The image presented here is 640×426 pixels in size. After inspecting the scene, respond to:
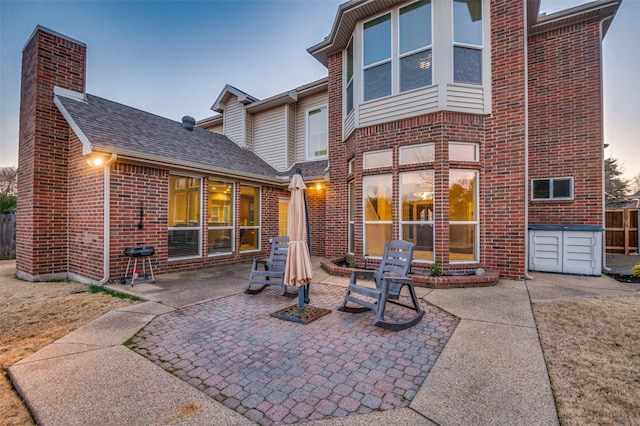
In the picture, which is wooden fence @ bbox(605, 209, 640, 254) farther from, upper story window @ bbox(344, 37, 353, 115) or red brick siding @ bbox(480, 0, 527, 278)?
upper story window @ bbox(344, 37, 353, 115)

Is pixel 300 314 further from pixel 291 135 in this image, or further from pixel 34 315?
pixel 291 135

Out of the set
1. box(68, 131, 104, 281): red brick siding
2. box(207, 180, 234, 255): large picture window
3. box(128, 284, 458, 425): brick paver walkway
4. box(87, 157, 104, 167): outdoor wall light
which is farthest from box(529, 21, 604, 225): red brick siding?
box(68, 131, 104, 281): red brick siding

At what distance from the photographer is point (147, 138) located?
781cm

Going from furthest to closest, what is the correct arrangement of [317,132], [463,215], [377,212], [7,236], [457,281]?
[317,132] < [7,236] < [377,212] < [463,215] < [457,281]

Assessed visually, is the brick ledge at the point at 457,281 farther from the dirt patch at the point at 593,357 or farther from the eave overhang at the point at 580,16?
the eave overhang at the point at 580,16

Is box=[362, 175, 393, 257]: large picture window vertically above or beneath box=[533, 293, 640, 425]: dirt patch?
above

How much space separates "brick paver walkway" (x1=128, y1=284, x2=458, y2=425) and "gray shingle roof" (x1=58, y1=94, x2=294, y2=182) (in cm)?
437

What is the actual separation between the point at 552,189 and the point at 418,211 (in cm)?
430

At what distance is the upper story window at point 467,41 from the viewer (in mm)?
6473

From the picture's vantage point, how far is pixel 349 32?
8.15 meters

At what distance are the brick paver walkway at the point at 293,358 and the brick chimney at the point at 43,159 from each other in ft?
17.0

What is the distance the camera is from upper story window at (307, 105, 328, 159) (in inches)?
441

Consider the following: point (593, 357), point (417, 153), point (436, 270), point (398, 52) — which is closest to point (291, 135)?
point (398, 52)

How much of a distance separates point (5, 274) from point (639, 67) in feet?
75.5
